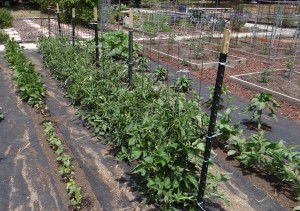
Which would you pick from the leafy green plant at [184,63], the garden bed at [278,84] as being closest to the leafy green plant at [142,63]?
the leafy green plant at [184,63]

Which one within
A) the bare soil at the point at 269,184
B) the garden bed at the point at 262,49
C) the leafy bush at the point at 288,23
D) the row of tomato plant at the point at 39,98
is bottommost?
the bare soil at the point at 269,184

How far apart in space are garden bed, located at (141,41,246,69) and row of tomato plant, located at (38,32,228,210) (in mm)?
2786

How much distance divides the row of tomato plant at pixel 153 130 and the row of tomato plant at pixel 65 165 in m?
0.52

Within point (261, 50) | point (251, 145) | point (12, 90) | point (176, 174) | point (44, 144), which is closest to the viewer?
point (176, 174)

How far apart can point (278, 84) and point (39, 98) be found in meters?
4.56

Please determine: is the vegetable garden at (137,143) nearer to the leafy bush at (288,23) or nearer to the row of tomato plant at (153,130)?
the row of tomato plant at (153,130)

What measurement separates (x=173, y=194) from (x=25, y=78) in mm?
3669

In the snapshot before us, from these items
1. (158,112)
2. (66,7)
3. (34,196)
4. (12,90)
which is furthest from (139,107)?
(66,7)

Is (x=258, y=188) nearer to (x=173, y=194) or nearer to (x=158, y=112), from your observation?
(x=173, y=194)

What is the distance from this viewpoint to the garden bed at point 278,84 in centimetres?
574

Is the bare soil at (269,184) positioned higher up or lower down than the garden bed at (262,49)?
lower down

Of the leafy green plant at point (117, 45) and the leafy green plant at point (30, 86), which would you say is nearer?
the leafy green plant at point (30, 86)

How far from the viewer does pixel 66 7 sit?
1350 cm

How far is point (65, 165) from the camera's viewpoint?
317 cm
